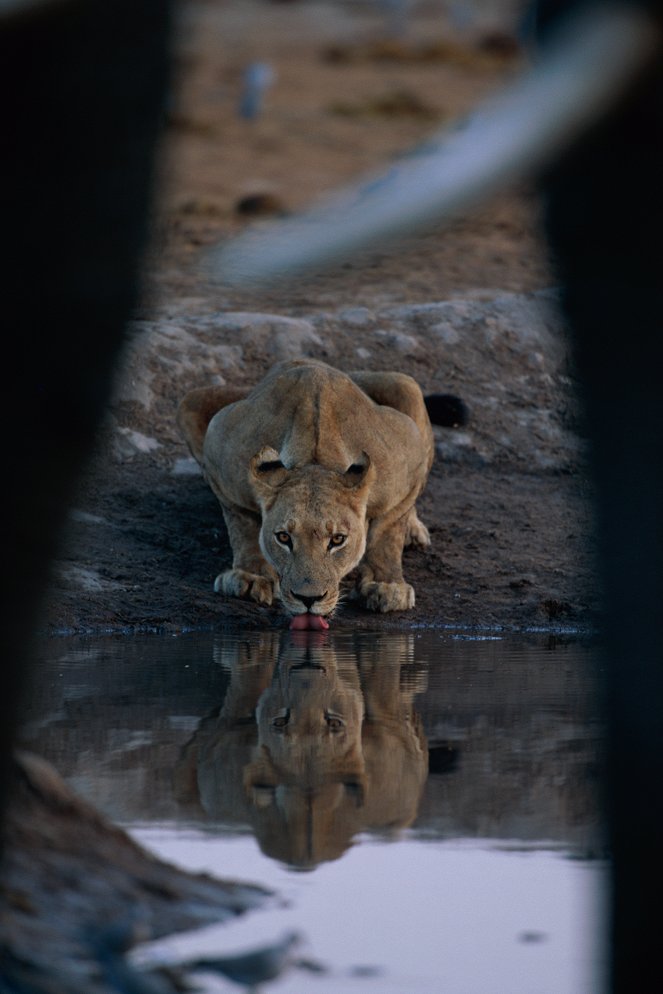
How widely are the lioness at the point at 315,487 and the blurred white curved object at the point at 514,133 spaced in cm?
539

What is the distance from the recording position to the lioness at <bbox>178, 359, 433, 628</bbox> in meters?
6.88

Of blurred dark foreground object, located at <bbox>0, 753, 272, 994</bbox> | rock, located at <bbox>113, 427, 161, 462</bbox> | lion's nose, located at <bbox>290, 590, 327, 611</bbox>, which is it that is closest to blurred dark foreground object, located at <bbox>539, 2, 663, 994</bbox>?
blurred dark foreground object, located at <bbox>0, 753, 272, 994</bbox>

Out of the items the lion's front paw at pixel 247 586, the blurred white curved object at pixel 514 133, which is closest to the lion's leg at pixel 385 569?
the lion's front paw at pixel 247 586

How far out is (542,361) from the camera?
10.9 meters

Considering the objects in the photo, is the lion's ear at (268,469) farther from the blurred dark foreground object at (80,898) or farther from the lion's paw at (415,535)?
the blurred dark foreground object at (80,898)

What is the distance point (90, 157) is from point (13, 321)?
15 cm

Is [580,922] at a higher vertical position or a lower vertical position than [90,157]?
lower

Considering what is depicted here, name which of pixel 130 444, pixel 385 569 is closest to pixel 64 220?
pixel 385 569

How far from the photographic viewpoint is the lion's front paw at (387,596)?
710 centimetres

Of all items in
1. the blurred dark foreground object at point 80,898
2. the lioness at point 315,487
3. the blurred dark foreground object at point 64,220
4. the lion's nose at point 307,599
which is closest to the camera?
the blurred dark foreground object at point 64,220

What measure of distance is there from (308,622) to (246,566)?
0.77 meters

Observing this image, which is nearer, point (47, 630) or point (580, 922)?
point (580, 922)

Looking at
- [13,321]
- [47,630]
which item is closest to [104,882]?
[13,321]

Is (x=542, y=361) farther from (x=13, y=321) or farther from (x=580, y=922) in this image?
(x=13, y=321)
